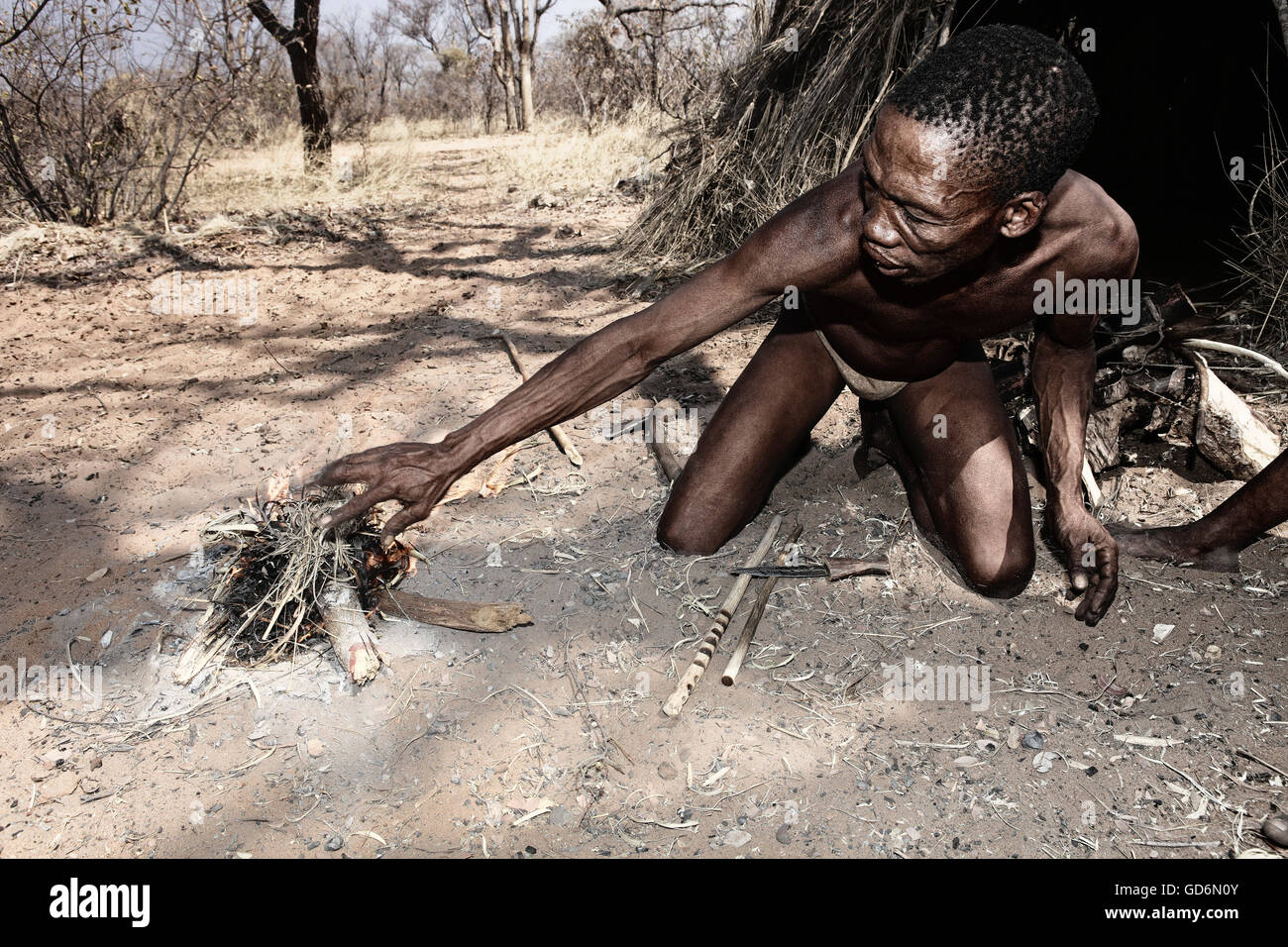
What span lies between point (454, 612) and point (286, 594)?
1.49ft

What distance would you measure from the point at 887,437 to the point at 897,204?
54.1 inches

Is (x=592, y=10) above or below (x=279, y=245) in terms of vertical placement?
above

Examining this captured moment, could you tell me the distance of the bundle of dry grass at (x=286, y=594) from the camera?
2.25 meters

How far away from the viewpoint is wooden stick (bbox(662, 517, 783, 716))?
217 cm

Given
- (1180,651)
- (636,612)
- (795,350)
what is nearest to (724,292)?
(795,350)

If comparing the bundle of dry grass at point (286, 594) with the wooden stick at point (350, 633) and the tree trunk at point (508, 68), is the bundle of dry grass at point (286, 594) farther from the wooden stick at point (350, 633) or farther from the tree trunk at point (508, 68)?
the tree trunk at point (508, 68)

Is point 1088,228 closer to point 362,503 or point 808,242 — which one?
point 808,242

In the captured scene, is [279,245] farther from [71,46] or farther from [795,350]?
[795,350]

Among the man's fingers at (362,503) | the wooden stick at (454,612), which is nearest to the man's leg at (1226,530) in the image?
the wooden stick at (454,612)

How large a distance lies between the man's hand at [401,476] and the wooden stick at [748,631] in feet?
2.97

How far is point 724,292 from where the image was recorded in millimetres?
2148

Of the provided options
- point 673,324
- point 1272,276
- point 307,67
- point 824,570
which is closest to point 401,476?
point 673,324

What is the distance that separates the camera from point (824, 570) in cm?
268

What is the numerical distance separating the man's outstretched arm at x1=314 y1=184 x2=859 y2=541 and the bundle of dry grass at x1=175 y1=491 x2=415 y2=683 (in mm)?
332
